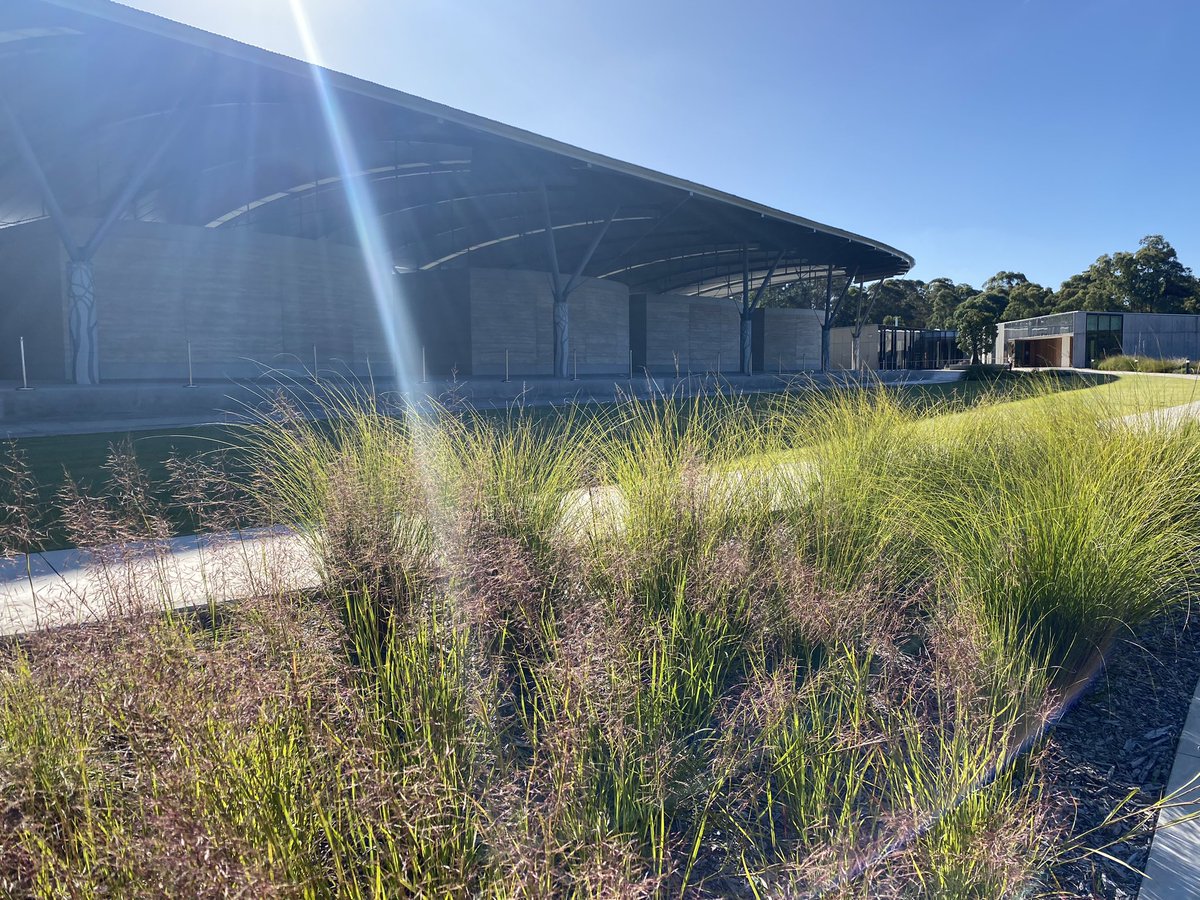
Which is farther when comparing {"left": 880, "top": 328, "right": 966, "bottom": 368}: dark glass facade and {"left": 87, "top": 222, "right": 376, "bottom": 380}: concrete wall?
{"left": 880, "top": 328, "right": 966, "bottom": 368}: dark glass facade

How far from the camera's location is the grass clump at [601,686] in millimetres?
1464

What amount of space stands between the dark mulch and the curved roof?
13.5 m

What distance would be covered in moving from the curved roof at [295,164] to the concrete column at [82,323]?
70.1 inches

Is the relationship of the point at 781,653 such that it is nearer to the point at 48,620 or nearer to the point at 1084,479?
the point at 1084,479

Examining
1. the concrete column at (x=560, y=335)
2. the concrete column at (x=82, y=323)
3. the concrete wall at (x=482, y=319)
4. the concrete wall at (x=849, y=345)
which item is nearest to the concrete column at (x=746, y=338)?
the concrete wall at (x=482, y=319)

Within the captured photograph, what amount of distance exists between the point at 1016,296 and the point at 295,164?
74942 mm

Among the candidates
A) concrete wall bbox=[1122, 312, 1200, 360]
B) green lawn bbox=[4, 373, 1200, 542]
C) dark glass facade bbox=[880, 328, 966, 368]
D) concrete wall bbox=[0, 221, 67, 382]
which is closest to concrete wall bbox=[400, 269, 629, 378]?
concrete wall bbox=[0, 221, 67, 382]

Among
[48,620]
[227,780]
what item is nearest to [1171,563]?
[227,780]

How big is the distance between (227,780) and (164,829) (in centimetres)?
22

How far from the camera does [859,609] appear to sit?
2670mm

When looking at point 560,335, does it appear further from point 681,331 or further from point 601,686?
point 601,686

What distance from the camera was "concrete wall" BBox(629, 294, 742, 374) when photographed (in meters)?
36.4

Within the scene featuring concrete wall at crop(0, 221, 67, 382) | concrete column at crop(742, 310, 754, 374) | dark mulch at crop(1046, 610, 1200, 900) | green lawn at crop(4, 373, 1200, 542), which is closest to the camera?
dark mulch at crop(1046, 610, 1200, 900)

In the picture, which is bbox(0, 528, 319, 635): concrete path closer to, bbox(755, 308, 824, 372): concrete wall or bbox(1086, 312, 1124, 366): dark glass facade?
bbox(755, 308, 824, 372): concrete wall
